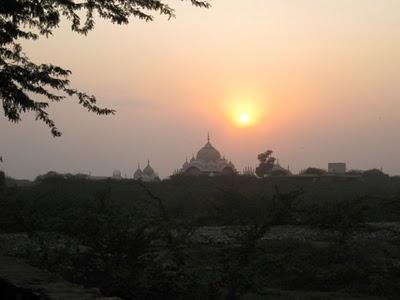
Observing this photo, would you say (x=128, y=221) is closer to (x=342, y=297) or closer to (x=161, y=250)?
(x=161, y=250)

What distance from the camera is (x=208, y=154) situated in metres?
95.2

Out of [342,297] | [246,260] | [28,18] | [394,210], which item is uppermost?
[28,18]

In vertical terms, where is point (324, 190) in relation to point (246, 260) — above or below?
above

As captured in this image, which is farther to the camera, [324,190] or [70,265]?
[324,190]

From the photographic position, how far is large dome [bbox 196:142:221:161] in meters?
94.7

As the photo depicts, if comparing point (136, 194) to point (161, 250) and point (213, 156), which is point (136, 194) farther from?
point (213, 156)

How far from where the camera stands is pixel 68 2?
701cm

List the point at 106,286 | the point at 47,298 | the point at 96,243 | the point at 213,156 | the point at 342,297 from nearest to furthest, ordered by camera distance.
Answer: the point at 47,298, the point at 106,286, the point at 96,243, the point at 342,297, the point at 213,156

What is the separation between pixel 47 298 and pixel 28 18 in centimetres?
395

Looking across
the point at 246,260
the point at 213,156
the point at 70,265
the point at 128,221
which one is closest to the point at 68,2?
the point at 128,221

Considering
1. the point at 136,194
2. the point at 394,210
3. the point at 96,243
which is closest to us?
the point at 96,243

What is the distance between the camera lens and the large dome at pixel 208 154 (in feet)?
311

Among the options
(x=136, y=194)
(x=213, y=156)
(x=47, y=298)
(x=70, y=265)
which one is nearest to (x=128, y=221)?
(x=70, y=265)

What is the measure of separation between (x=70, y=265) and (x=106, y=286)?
53.1 inches
